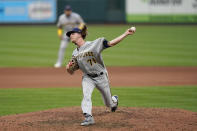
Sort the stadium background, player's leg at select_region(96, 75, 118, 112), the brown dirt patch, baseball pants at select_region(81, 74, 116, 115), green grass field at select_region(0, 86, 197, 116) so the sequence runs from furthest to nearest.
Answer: the brown dirt patch
the stadium background
green grass field at select_region(0, 86, 197, 116)
player's leg at select_region(96, 75, 118, 112)
baseball pants at select_region(81, 74, 116, 115)

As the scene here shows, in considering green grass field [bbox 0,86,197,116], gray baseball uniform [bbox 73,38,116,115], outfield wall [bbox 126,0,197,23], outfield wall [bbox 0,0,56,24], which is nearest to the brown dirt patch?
green grass field [bbox 0,86,197,116]

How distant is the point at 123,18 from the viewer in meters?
31.2

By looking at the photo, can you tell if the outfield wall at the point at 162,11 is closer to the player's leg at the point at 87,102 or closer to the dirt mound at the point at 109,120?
the dirt mound at the point at 109,120

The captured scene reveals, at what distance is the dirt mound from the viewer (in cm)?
705

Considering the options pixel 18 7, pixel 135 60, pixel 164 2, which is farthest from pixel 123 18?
pixel 135 60

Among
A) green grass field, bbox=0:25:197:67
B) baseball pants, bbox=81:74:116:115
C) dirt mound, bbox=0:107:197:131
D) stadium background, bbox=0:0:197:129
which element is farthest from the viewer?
green grass field, bbox=0:25:197:67

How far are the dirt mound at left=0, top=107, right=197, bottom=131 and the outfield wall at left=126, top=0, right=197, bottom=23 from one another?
878 inches

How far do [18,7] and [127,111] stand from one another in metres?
22.9

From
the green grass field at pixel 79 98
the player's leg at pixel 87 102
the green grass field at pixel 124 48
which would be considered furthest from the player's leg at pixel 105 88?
the green grass field at pixel 124 48

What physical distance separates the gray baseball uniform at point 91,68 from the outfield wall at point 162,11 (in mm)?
23271

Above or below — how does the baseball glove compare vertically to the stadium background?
above

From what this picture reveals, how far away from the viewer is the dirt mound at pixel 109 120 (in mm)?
7047

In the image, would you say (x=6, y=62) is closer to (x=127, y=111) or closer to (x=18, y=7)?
(x=127, y=111)

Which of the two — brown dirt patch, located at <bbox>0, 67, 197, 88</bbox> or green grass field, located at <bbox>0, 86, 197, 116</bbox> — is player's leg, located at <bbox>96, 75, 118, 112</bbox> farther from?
brown dirt patch, located at <bbox>0, 67, 197, 88</bbox>
